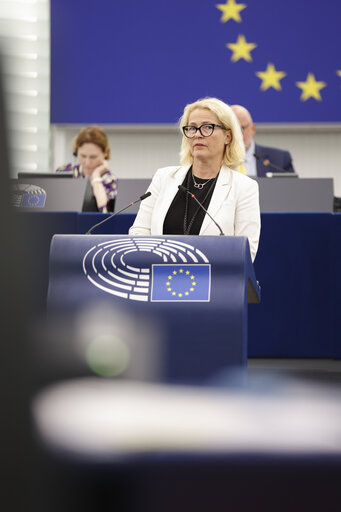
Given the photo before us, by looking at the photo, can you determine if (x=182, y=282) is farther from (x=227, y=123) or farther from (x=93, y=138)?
(x=93, y=138)

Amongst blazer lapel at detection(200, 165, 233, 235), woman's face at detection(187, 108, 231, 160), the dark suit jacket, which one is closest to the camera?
blazer lapel at detection(200, 165, 233, 235)

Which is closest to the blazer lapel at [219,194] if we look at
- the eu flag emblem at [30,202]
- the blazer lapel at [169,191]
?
the blazer lapel at [169,191]

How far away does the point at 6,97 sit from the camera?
0.21 metres

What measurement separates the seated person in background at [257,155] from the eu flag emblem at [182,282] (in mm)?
2736

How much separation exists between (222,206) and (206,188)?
166 millimetres

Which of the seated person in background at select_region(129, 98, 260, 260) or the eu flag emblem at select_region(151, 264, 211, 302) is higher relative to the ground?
the seated person in background at select_region(129, 98, 260, 260)

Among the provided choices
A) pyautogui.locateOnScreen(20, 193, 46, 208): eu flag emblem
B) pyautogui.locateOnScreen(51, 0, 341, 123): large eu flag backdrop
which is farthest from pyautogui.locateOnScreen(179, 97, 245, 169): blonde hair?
pyautogui.locateOnScreen(51, 0, 341, 123): large eu flag backdrop

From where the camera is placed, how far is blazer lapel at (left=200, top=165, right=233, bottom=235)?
2533mm

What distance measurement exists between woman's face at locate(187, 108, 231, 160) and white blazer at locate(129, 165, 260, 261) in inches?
2.9

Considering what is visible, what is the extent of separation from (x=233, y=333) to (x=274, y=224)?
189cm

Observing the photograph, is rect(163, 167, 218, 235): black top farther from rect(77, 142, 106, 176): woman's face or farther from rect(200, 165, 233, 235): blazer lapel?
rect(77, 142, 106, 176): woman's face

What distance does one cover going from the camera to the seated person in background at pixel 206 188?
2.57 meters

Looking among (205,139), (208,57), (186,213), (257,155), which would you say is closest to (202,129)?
(205,139)

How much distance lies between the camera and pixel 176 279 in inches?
76.4
